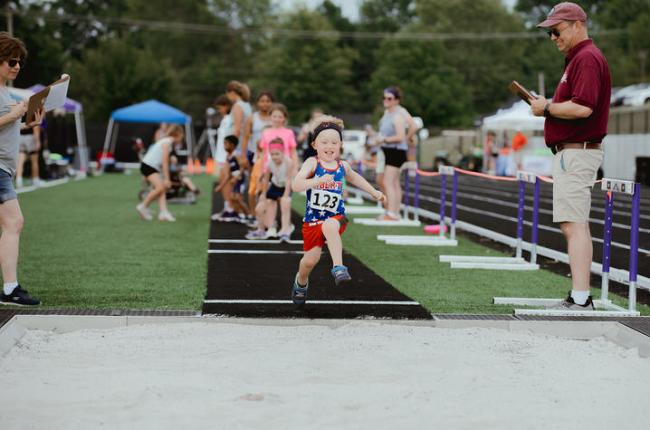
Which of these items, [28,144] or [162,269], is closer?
[162,269]

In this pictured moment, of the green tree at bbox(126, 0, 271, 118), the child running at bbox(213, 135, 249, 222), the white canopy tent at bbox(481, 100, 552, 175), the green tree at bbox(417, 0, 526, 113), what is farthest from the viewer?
the green tree at bbox(417, 0, 526, 113)

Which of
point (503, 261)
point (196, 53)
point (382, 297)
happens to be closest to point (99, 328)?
point (382, 297)

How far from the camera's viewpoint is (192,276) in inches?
352

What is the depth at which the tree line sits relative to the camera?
82.6 metres

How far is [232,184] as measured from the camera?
14867 mm

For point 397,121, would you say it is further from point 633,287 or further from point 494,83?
point 494,83

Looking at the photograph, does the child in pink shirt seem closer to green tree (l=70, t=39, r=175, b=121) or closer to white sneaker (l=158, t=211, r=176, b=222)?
white sneaker (l=158, t=211, r=176, b=222)

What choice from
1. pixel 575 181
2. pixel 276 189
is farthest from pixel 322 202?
pixel 276 189

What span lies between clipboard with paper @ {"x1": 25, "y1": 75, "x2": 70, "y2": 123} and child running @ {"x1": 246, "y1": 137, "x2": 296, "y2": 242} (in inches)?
177

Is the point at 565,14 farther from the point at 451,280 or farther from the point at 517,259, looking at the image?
the point at 517,259

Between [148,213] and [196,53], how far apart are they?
244 feet

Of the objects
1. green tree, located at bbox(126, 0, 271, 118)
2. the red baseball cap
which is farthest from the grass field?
green tree, located at bbox(126, 0, 271, 118)

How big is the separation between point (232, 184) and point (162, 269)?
5.52 meters

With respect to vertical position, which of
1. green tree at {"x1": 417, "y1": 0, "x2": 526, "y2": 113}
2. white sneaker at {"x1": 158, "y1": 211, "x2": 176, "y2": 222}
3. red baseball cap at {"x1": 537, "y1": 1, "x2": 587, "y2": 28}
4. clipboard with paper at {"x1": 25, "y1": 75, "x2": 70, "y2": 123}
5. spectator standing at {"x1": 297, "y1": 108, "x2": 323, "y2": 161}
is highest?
green tree at {"x1": 417, "y1": 0, "x2": 526, "y2": 113}
